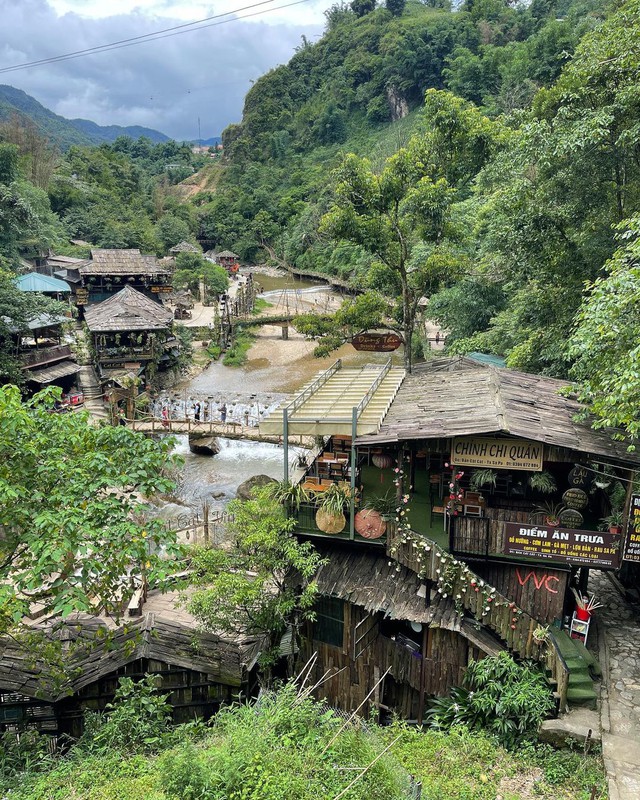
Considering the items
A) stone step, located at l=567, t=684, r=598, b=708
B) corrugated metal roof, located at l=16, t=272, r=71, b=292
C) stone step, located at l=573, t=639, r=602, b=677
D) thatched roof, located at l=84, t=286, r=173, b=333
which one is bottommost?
stone step, located at l=567, t=684, r=598, b=708

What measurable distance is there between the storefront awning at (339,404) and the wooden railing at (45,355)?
1883cm

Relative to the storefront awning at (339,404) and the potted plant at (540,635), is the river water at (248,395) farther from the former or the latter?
the potted plant at (540,635)

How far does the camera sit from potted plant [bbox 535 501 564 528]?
415 inches

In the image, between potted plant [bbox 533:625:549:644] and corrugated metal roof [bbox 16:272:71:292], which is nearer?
potted plant [bbox 533:625:549:644]

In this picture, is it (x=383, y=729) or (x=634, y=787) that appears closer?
(x=634, y=787)

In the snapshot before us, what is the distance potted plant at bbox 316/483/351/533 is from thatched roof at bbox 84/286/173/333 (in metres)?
24.2

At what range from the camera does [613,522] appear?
34.4 ft

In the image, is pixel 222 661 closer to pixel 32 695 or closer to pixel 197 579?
pixel 197 579

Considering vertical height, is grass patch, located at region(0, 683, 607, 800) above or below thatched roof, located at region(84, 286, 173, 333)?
below

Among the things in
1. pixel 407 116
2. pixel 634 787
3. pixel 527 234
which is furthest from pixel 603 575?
pixel 407 116

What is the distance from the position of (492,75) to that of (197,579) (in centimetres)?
7573

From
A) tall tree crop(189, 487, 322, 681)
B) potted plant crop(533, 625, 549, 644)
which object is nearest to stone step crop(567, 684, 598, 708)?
potted plant crop(533, 625, 549, 644)

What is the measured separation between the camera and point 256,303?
54.6 metres

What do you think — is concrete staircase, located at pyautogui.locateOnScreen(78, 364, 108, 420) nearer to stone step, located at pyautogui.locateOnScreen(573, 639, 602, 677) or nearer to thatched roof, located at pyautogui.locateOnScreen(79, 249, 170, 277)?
thatched roof, located at pyautogui.locateOnScreen(79, 249, 170, 277)
